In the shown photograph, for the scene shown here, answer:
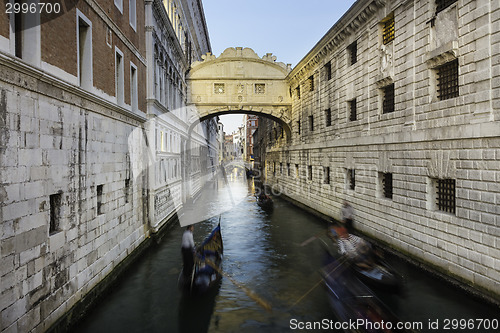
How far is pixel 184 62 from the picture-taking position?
23094mm

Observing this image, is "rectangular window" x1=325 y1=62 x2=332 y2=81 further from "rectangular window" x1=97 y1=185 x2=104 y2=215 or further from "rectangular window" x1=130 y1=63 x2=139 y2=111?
"rectangular window" x1=97 y1=185 x2=104 y2=215

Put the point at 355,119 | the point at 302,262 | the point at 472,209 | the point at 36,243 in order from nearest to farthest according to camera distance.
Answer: the point at 36,243 → the point at 472,209 → the point at 302,262 → the point at 355,119

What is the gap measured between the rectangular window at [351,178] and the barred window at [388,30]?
5.28 m

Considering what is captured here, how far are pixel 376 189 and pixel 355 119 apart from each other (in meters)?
3.53

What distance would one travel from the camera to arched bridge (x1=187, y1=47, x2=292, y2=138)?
23.6 meters

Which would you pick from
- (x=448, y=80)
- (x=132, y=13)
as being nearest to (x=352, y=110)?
(x=448, y=80)

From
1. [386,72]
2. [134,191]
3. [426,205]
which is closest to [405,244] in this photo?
[426,205]

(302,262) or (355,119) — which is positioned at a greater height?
(355,119)

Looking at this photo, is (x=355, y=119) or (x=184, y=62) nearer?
(x=355, y=119)

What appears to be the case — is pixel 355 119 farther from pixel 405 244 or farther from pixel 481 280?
pixel 481 280

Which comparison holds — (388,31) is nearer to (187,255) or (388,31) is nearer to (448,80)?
(448,80)

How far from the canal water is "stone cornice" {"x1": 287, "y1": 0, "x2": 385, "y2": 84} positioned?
8.77 meters

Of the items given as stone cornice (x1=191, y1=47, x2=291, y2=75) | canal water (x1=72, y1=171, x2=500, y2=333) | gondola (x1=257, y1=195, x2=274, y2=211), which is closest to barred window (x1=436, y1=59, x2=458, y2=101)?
canal water (x1=72, y1=171, x2=500, y2=333)

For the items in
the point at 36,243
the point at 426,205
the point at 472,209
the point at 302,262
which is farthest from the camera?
the point at 302,262
